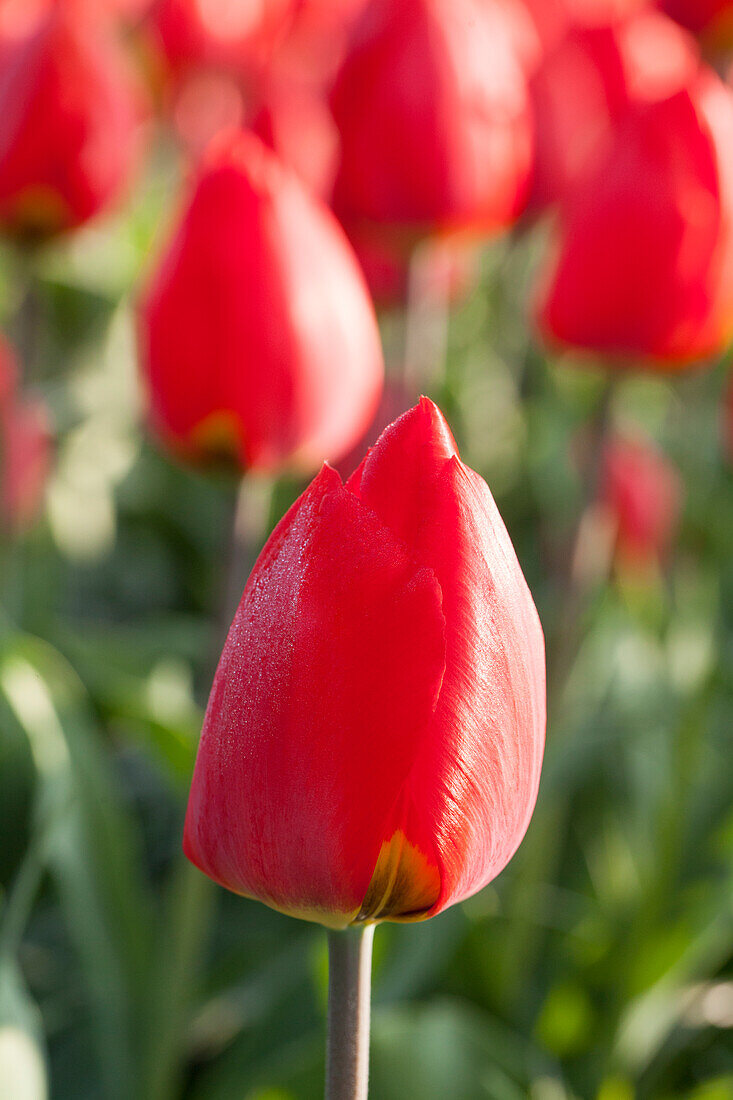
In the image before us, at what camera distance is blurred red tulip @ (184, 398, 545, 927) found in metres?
0.19

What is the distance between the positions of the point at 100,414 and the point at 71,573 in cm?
13

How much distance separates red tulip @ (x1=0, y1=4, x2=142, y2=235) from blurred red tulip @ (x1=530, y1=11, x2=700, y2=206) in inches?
9.2

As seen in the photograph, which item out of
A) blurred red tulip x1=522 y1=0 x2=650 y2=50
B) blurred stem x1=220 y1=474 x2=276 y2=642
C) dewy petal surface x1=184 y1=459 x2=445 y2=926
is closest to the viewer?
dewy petal surface x1=184 y1=459 x2=445 y2=926

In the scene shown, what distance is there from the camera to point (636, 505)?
31.0 inches

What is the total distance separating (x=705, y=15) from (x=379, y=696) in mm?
875

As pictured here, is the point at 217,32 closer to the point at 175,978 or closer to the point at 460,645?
the point at 175,978

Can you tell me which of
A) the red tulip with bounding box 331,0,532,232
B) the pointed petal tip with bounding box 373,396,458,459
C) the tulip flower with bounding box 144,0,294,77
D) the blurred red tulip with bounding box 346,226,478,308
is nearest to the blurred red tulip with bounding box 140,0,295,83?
the tulip flower with bounding box 144,0,294,77

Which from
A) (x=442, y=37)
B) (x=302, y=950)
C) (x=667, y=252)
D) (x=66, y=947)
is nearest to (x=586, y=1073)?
(x=302, y=950)

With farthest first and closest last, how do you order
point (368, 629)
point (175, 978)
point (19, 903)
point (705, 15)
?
point (705, 15) → point (175, 978) → point (19, 903) → point (368, 629)

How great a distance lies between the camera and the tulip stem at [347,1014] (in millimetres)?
212

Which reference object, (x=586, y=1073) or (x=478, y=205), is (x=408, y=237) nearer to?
(x=478, y=205)

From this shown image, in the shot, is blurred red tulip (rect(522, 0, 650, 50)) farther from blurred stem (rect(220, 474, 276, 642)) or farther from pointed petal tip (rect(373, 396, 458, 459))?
pointed petal tip (rect(373, 396, 458, 459))

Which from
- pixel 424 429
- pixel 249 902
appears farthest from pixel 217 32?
pixel 424 429

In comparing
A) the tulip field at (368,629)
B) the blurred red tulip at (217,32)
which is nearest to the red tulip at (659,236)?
the tulip field at (368,629)
